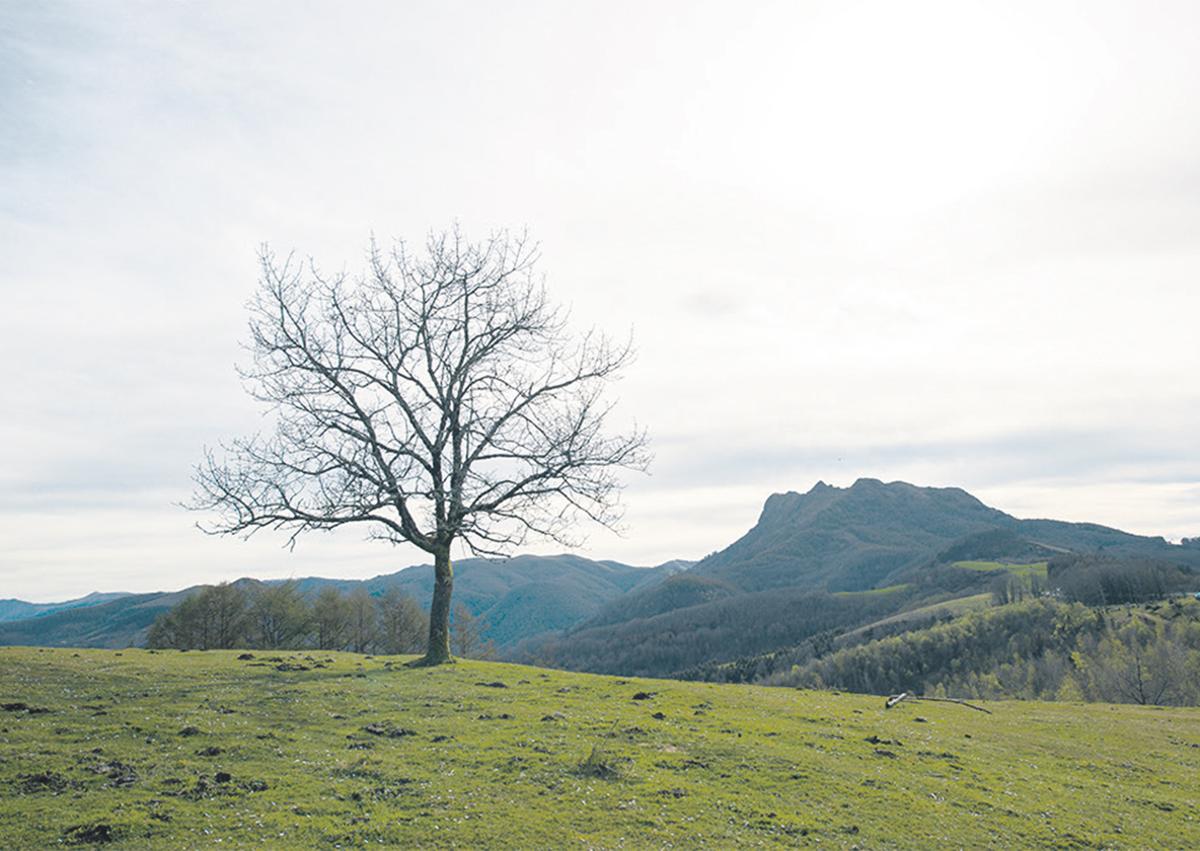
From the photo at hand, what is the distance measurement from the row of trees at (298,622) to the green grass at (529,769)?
58829 mm

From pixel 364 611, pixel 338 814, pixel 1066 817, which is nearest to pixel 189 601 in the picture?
pixel 364 611

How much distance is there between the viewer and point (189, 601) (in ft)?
266

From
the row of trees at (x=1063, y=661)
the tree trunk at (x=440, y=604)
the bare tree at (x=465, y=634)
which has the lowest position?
the row of trees at (x=1063, y=661)

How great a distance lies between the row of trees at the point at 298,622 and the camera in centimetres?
7988

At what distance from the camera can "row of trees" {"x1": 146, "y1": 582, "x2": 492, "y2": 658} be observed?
A: 79.9m

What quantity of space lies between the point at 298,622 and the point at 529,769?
80.2m

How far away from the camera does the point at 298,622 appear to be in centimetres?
8662

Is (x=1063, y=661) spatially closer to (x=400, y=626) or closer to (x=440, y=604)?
(x=400, y=626)

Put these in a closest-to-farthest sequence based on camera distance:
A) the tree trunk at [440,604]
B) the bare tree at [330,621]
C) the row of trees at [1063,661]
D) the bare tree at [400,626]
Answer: the tree trunk at [440,604]
the bare tree at [330,621]
the bare tree at [400,626]
the row of trees at [1063,661]

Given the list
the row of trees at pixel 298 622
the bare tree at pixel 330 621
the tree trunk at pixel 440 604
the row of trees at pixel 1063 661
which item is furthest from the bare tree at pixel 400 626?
the row of trees at pixel 1063 661

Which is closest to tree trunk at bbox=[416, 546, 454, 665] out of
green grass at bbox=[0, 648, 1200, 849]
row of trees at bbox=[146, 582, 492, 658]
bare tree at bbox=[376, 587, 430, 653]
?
green grass at bbox=[0, 648, 1200, 849]

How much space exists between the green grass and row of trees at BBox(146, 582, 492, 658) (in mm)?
58829

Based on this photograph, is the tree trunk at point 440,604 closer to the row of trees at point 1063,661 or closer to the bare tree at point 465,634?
the bare tree at point 465,634

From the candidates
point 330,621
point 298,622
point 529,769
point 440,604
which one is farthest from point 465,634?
point 529,769
